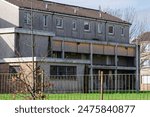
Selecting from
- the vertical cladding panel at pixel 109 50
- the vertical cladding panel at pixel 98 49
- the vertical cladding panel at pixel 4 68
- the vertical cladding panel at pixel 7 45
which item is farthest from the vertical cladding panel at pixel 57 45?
the vertical cladding panel at pixel 4 68

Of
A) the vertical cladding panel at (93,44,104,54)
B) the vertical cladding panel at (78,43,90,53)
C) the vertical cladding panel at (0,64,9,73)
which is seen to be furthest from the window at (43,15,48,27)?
the vertical cladding panel at (0,64,9,73)

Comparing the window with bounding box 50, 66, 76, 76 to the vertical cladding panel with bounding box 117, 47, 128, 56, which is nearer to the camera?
the window with bounding box 50, 66, 76, 76

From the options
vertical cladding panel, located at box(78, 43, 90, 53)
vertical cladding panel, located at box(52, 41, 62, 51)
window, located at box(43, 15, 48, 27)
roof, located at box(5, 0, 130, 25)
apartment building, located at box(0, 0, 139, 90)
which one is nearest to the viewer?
apartment building, located at box(0, 0, 139, 90)

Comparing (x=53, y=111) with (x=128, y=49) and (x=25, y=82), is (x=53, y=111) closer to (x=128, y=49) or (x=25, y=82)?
(x=25, y=82)

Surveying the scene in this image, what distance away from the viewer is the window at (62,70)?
5256 cm

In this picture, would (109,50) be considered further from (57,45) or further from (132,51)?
(57,45)

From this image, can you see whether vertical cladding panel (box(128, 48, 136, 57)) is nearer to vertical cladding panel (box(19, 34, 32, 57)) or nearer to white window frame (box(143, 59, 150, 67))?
white window frame (box(143, 59, 150, 67))

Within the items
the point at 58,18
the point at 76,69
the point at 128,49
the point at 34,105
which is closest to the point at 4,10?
the point at 58,18

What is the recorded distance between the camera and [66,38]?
2596 inches

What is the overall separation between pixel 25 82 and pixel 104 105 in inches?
236

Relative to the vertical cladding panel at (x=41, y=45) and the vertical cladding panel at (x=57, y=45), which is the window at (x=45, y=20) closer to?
the vertical cladding panel at (x=57, y=45)

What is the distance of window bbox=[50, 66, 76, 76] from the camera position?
172ft

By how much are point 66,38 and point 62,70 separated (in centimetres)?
1273

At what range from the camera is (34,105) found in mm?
→ 14281
